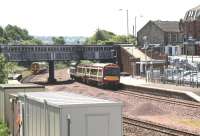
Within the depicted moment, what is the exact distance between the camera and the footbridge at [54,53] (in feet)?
256

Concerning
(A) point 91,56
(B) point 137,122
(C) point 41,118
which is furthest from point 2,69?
(A) point 91,56

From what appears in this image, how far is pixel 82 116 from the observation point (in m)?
14.1

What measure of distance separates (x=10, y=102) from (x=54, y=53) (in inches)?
2261

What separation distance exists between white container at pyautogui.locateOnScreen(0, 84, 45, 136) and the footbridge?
5066cm

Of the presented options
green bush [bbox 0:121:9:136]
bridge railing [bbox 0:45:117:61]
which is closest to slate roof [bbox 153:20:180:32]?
bridge railing [bbox 0:45:117:61]

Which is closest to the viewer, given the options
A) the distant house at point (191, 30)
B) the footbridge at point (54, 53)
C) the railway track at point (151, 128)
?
the railway track at point (151, 128)

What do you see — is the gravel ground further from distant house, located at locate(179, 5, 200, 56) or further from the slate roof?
the slate roof

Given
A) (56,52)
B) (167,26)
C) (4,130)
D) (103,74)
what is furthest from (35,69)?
(4,130)

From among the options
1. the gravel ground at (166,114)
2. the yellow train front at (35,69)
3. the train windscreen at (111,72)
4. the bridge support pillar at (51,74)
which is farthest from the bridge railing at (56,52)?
the gravel ground at (166,114)

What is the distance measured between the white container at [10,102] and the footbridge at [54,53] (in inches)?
1994

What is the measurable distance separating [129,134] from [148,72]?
125ft

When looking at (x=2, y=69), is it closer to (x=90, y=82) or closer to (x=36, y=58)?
(x=90, y=82)

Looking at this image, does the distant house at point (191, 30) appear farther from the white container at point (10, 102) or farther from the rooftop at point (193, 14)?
the white container at point (10, 102)

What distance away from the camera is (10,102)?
2362cm
